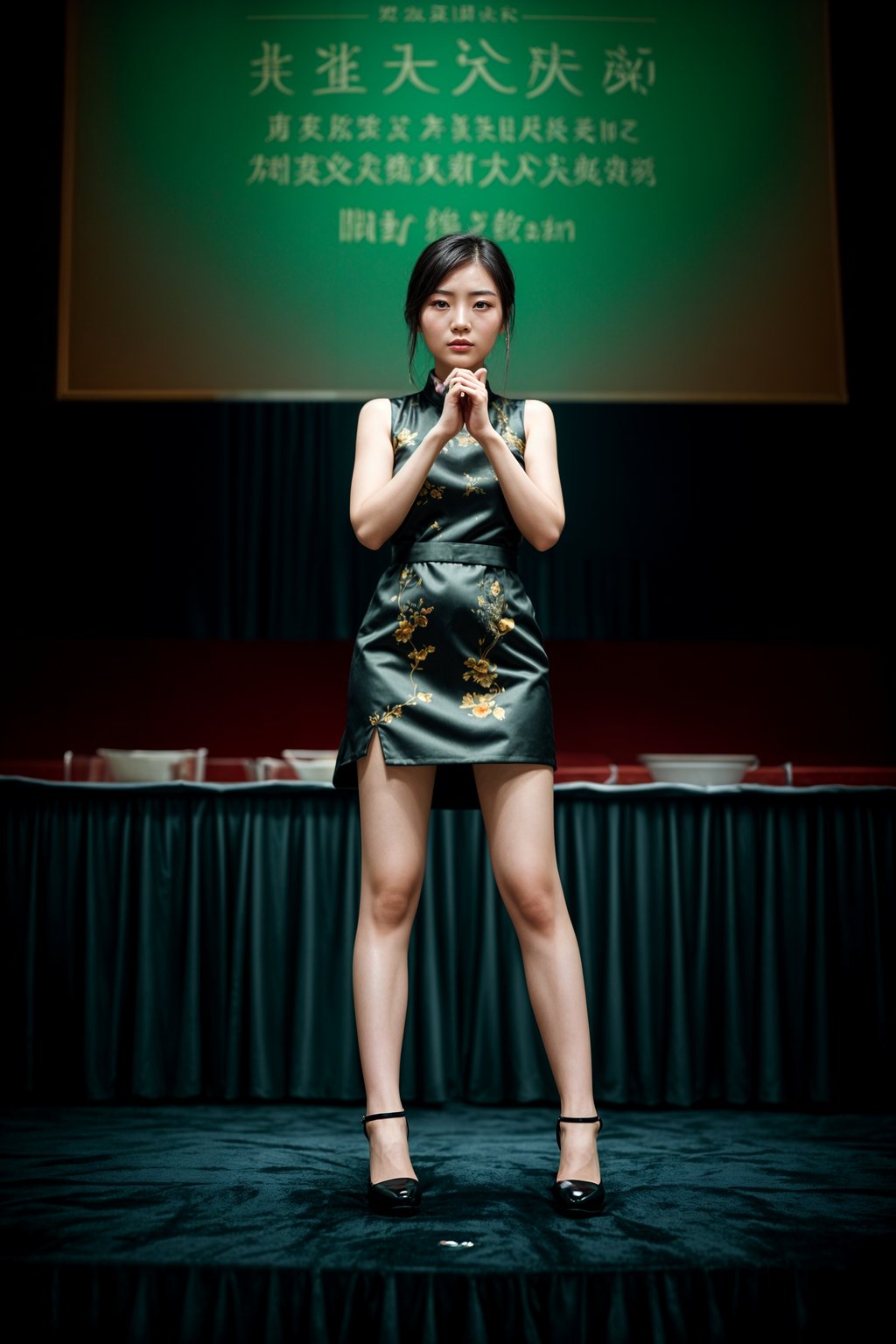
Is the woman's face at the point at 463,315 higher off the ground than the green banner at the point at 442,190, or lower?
lower

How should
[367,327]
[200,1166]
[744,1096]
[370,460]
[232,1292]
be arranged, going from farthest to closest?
[367,327] < [744,1096] < [200,1166] < [370,460] < [232,1292]

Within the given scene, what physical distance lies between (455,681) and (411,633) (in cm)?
8

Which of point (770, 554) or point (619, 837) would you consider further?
point (770, 554)

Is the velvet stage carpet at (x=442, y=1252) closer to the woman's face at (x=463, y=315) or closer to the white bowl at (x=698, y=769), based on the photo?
the white bowl at (x=698, y=769)

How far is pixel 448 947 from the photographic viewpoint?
2127mm

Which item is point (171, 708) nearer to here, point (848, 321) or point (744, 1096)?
point (744, 1096)

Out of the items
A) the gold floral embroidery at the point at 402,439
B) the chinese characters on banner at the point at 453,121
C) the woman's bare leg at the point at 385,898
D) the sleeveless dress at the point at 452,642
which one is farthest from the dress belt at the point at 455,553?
the chinese characters on banner at the point at 453,121

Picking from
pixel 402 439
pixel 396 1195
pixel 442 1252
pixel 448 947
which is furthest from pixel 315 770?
pixel 442 1252

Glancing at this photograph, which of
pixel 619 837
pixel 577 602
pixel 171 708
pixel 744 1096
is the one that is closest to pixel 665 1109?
pixel 744 1096

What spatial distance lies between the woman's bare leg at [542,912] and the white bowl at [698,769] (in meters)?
0.97

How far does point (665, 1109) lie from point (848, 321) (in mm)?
2183

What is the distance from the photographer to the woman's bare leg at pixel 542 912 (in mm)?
1300

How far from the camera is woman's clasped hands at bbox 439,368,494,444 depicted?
4.18 feet

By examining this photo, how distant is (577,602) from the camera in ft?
9.86
